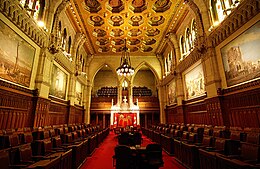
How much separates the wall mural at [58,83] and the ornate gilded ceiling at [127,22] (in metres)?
5.10

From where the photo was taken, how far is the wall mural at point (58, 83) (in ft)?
30.1

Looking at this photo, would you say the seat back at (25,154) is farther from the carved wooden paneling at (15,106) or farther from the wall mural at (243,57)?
the wall mural at (243,57)

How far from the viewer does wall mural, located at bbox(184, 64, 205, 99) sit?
905 cm

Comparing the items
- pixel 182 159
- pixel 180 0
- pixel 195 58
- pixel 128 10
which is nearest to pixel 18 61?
pixel 182 159

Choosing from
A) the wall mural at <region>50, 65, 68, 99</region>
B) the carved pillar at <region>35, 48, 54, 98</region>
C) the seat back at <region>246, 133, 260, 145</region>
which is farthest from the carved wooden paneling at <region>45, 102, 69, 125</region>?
the seat back at <region>246, 133, 260, 145</region>

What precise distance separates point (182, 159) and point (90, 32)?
13.6m

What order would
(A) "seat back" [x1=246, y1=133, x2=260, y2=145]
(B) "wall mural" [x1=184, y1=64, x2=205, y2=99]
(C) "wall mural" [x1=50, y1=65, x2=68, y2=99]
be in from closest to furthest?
(A) "seat back" [x1=246, y1=133, x2=260, y2=145] → (B) "wall mural" [x1=184, y1=64, x2=205, y2=99] → (C) "wall mural" [x1=50, y1=65, x2=68, y2=99]

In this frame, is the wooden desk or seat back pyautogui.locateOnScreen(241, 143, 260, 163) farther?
seat back pyautogui.locateOnScreen(241, 143, 260, 163)

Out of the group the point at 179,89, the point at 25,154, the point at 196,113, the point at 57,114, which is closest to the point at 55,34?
the point at 57,114

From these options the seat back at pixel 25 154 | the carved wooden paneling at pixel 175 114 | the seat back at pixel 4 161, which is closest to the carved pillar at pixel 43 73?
the seat back at pixel 25 154

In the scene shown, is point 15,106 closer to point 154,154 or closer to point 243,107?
point 154,154

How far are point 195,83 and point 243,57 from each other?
175 inches

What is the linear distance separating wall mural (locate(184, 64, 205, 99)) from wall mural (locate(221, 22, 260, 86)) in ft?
7.50

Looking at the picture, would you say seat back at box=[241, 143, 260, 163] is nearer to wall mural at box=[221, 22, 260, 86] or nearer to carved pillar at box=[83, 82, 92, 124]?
wall mural at box=[221, 22, 260, 86]
